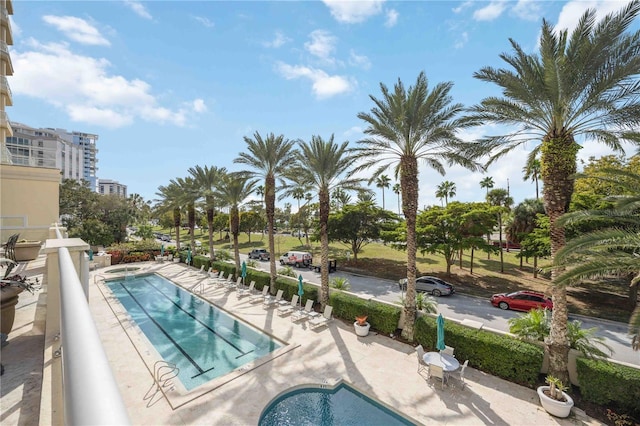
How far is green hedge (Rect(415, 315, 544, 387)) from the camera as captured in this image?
10234 mm

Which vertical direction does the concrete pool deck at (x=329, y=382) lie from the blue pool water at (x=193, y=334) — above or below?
above

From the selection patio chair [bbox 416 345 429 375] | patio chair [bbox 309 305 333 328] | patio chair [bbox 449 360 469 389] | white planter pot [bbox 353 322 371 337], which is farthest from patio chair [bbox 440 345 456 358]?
patio chair [bbox 309 305 333 328]

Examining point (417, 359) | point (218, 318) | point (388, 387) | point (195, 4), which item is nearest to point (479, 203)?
point (417, 359)

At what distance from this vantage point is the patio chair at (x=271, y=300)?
1867 cm

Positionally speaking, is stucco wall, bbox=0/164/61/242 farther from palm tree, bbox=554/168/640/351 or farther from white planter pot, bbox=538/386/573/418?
white planter pot, bbox=538/386/573/418

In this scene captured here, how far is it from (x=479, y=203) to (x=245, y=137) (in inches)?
790

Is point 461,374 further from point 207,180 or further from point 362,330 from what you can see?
point 207,180

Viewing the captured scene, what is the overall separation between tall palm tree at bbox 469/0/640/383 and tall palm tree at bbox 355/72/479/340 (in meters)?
2.87

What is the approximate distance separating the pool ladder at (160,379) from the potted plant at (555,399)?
11354 mm

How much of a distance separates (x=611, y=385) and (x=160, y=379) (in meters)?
13.8

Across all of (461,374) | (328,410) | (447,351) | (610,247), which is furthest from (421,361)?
(610,247)

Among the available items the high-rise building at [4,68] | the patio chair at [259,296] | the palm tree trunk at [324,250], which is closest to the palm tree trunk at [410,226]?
the palm tree trunk at [324,250]

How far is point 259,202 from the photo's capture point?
25.0 m

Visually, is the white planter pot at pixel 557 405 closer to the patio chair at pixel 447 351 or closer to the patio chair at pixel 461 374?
the patio chair at pixel 461 374
